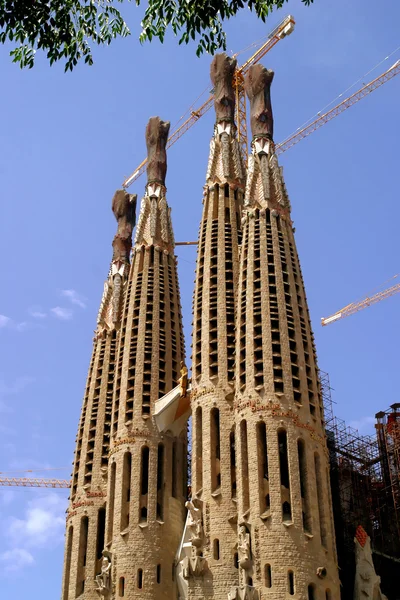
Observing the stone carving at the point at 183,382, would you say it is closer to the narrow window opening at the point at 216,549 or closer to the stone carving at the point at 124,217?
the narrow window opening at the point at 216,549

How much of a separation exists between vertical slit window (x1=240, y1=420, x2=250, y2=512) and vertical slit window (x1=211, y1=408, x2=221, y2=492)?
2.89 metres

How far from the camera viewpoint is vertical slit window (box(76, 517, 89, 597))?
5012cm

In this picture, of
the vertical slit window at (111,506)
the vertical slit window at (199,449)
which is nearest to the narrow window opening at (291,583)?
the vertical slit window at (199,449)

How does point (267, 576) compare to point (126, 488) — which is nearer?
point (267, 576)

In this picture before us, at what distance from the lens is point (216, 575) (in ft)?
135

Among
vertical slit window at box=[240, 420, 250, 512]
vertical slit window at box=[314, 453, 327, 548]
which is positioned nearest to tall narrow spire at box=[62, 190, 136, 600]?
vertical slit window at box=[240, 420, 250, 512]

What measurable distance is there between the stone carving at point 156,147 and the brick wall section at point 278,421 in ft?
45.5

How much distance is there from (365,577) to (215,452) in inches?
372

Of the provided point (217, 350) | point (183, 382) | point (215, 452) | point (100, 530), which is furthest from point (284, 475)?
point (100, 530)

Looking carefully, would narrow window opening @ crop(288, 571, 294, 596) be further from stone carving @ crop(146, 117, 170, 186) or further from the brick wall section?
stone carving @ crop(146, 117, 170, 186)

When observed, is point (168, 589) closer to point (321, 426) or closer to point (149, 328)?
point (321, 426)

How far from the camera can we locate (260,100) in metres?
54.8

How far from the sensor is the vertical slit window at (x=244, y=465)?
40.3 meters

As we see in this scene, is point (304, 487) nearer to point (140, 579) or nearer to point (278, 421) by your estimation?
point (278, 421)
